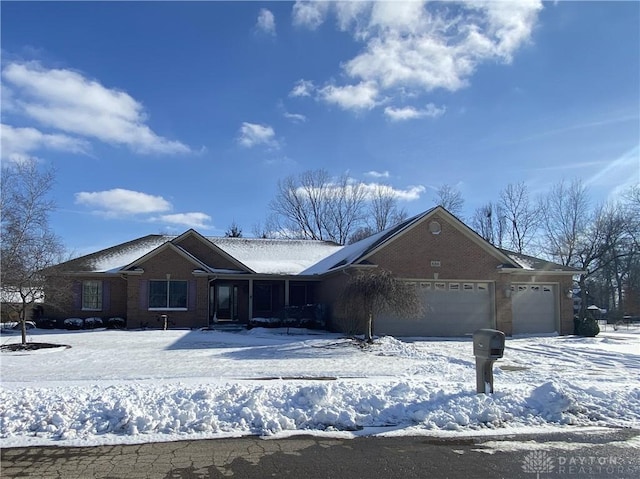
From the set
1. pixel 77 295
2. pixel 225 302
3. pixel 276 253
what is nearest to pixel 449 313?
pixel 225 302

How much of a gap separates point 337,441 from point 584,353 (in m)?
13.8

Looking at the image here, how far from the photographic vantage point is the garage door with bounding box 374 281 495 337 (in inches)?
917

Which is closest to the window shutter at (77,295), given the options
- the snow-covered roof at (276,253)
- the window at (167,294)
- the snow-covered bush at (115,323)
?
the snow-covered bush at (115,323)

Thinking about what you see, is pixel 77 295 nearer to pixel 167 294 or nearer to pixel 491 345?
pixel 167 294

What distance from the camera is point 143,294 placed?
2603 cm

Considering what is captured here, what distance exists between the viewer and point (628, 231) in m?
49.3

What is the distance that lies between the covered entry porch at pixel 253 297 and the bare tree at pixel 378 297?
9.86 metres

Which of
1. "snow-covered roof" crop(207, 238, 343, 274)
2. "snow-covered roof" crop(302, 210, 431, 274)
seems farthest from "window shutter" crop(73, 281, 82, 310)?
"snow-covered roof" crop(302, 210, 431, 274)

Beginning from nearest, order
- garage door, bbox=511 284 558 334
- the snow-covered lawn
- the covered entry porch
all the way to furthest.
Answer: the snow-covered lawn
garage door, bbox=511 284 558 334
the covered entry porch

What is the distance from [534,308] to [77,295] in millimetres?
22497

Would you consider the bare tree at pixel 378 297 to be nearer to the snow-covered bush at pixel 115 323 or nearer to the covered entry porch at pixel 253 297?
the covered entry porch at pixel 253 297

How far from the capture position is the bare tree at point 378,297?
61.5ft

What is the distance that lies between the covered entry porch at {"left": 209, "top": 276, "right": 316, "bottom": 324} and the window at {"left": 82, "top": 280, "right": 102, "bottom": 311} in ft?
18.4

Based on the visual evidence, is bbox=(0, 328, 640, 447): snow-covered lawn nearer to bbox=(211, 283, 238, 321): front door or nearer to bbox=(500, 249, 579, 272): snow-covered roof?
bbox=(500, 249, 579, 272): snow-covered roof
